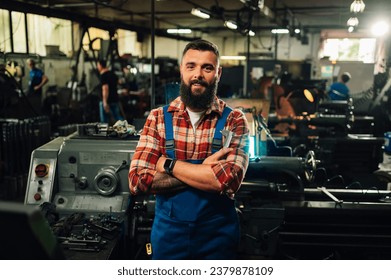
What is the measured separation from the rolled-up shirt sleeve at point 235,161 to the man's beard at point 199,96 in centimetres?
10

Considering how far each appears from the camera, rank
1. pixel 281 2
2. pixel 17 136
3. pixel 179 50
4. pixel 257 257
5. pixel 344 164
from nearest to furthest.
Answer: pixel 257 257 < pixel 17 136 < pixel 344 164 < pixel 281 2 < pixel 179 50

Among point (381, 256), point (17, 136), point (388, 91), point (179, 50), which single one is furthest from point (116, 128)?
point (179, 50)

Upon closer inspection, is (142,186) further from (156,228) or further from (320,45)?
(320,45)

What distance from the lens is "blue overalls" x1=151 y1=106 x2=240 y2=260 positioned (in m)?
1.42

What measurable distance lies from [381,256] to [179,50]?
480 inches

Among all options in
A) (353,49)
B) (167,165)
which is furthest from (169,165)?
(353,49)

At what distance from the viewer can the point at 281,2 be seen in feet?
26.4

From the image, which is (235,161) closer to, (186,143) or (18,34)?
(186,143)

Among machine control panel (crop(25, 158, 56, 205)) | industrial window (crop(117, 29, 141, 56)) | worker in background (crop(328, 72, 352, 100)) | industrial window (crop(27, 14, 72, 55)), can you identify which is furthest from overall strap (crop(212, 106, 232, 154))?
industrial window (crop(117, 29, 141, 56))

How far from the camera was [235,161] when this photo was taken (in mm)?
1392

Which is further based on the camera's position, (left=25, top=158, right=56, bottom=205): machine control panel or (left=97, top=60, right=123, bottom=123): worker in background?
(left=97, top=60, right=123, bottom=123): worker in background

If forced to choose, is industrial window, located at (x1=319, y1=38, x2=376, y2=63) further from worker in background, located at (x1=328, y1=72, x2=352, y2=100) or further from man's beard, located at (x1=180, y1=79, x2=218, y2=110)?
man's beard, located at (x1=180, y1=79, x2=218, y2=110)

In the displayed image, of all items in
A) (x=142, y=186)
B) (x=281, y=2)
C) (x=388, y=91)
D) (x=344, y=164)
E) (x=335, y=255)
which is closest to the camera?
(x=142, y=186)

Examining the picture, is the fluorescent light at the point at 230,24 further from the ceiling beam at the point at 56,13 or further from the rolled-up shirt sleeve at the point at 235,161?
the rolled-up shirt sleeve at the point at 235,161
